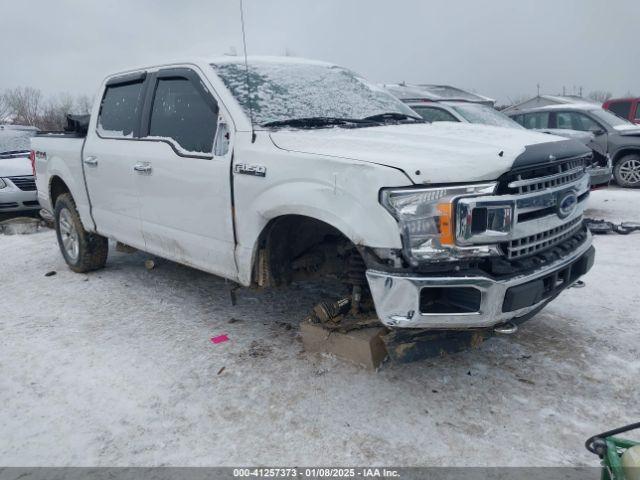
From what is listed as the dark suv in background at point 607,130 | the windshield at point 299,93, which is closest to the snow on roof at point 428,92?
the dark suv in background at point 607,130

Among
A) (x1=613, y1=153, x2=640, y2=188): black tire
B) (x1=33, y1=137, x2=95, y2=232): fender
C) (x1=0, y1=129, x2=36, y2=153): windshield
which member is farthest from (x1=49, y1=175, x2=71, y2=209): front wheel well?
(x1=613, y1=153, x2=640, y2=188): black tire

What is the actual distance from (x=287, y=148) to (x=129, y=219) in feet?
6.49

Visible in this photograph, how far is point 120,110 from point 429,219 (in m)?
3.24

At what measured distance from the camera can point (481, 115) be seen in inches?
318

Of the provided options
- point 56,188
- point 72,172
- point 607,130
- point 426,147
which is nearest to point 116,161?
point 72,172

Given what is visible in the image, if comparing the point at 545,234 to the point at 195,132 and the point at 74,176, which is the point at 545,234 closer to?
the point at 195,132

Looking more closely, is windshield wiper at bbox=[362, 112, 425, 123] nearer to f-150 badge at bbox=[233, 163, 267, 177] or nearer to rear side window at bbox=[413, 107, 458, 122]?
f-150 badge at bbox=[233, 163, 267, 177]

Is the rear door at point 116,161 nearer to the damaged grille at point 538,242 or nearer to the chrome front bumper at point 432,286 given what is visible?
the chrome front bumper at point 432,286

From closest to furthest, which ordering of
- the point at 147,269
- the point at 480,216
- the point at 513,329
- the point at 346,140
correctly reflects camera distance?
the point at 480,216 → the point at 513,329 → the point at 346,140 → the point at 147,269

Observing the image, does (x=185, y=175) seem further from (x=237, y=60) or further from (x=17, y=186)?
(x=17, y=186)

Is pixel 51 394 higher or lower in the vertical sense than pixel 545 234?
lower

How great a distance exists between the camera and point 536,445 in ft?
8.36

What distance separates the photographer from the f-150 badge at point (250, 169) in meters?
3.12

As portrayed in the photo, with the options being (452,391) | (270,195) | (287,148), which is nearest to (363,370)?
(452,391)
